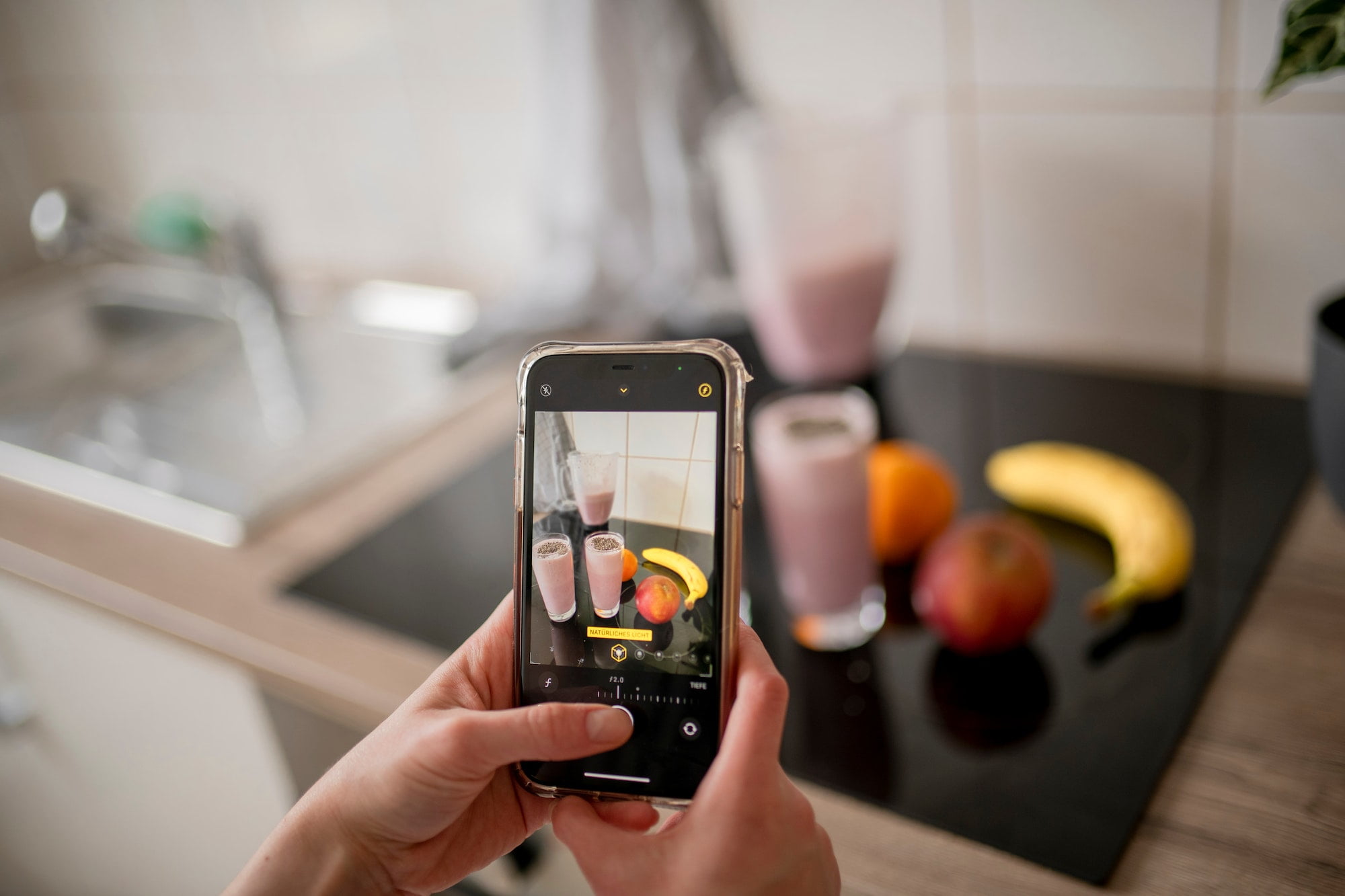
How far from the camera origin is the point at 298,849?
334mm

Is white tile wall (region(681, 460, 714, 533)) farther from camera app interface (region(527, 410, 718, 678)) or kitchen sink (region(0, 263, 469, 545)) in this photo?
kitchen sink (region(0, 263, 469, 545))

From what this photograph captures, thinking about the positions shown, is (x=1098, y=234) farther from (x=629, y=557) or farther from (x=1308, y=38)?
(x=629, y=557)

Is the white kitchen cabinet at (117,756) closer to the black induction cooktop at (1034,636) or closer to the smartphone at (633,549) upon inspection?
the black induction cooktop at (1034,636)

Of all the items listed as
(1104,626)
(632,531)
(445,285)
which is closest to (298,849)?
(632,531)

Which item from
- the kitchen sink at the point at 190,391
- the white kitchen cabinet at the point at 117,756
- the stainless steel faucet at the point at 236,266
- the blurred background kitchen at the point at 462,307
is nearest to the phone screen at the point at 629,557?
the blurred background kitchen at the point at 462,307

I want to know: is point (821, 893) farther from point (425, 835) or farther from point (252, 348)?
point (252, 348)

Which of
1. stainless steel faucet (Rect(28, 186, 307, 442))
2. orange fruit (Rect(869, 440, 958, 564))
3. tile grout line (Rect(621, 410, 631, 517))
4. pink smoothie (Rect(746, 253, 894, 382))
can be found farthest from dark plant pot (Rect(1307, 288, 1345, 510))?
stainless steel faucet (Rect(28, 186, 307, 442))

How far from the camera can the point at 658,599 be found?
0.33 metres

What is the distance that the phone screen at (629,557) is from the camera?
0.33 meters

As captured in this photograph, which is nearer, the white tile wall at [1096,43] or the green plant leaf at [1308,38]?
the green plant leaf at [1308,38]

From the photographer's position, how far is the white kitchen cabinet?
24.2 inches

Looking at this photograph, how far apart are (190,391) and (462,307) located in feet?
1.14

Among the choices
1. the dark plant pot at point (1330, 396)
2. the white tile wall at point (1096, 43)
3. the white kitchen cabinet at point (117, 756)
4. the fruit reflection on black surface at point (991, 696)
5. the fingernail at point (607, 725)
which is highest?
the white tile wall at point (1096, 43)

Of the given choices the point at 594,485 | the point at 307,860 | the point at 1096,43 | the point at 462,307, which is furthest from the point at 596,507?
the point at 462,307
